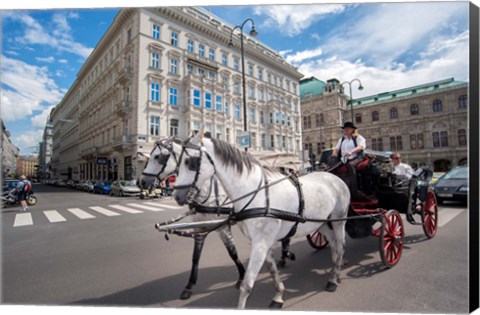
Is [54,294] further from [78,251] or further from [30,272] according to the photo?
[78,251]

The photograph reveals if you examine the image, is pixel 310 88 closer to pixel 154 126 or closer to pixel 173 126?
pixel 173 126

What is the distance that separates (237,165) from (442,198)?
9851 millimetres

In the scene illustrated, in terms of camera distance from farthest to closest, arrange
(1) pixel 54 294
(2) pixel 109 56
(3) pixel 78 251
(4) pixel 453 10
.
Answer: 1. (2) pixel 109 56
2. (3) pixel 78 251
3. (4) pixel 453 10
4. (1) pixel 54 294

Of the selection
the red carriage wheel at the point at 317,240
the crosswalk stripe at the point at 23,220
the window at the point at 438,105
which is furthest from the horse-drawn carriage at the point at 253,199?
the crosswalk stripe at the point at 23,220

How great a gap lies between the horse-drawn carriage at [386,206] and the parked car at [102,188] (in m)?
18.7

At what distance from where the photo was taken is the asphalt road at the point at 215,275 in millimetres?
2447

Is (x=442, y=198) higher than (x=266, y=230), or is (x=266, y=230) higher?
(x=266, y=230)

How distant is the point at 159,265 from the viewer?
354 centimetres

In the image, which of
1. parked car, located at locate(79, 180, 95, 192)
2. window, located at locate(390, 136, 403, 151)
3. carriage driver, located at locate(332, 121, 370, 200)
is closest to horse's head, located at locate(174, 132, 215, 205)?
carriage driver, located at locate(332, 121, 370, 200)

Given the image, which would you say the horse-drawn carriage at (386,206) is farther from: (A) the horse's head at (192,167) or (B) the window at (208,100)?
(B) the window at (208,100)

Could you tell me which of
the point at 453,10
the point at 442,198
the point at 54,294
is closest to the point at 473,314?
the point at 453,10

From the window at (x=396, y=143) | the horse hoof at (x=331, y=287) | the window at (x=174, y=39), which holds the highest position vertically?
the window at (x=174, y=39)

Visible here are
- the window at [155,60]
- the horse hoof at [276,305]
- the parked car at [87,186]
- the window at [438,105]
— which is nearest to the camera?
the horse hoof at [276,305]

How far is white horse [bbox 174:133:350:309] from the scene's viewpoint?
2.10 metres
